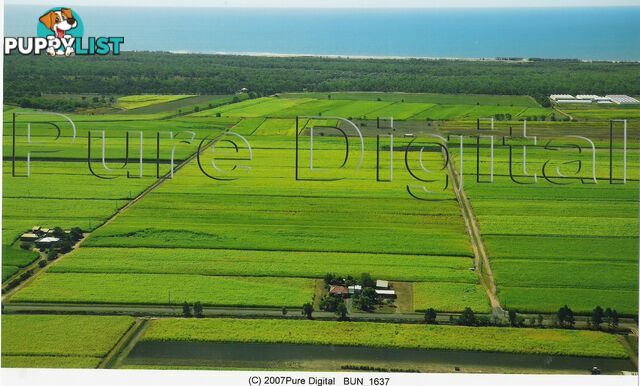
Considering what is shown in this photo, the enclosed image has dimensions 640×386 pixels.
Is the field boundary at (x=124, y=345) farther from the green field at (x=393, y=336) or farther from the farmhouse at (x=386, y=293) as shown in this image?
the farmhouse at (x=386, y=293)

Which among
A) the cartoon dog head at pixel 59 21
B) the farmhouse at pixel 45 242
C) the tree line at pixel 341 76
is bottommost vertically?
the farmhouse at pixel 45 242

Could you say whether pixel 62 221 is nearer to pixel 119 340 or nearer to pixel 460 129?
pixel 119 340

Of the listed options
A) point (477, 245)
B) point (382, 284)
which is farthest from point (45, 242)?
point (477, 245)

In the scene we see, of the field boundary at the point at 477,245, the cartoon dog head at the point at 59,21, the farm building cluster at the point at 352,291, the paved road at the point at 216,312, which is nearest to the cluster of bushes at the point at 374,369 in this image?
the paved road at the point at 216,312

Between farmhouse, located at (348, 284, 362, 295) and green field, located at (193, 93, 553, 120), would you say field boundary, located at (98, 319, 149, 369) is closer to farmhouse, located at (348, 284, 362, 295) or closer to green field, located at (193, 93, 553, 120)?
farmhouse, located at (348, 284, 362, 295)

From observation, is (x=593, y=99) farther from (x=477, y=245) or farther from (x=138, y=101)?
(x=138, y=101)

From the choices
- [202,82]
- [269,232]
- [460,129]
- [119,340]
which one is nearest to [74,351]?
[119,340]
